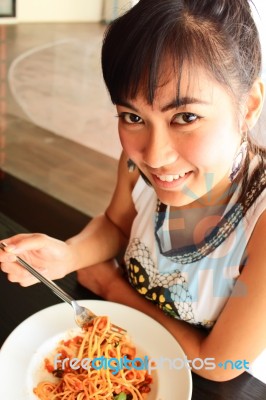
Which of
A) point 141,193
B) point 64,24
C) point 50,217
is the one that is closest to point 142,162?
point 141,193

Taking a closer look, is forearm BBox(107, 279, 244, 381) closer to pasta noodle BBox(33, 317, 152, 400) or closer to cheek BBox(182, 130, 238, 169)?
pasta noodle BBox(33, 317, 152, 400)

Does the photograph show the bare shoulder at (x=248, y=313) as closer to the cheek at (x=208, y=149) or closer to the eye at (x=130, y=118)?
the cheek at (x=208, y=149)

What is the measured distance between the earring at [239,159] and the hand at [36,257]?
362 mm

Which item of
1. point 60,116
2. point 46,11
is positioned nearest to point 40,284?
point 60,116

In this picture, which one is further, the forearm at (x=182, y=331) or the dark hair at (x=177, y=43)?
→ the forearm at (x=182, y=331)

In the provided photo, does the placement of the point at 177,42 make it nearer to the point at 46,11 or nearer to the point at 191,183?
the point at 191,183

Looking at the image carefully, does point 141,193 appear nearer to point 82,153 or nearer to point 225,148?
point 225,148

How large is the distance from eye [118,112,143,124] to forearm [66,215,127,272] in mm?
346

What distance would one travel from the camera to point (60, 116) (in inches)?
130

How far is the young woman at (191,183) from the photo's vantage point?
61cm

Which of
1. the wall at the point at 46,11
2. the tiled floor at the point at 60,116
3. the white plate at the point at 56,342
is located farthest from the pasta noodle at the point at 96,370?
the wall at the point at 46,11

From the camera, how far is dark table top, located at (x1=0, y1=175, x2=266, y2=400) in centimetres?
73

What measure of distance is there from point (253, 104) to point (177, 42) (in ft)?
0.59

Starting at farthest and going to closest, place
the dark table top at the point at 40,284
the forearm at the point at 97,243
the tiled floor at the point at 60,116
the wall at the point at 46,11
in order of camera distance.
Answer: the wall at the point at 46,11, the tiled floor at the point at 60,116, the forearm at the point at 97,243, the dark table top at the point at 40,284
